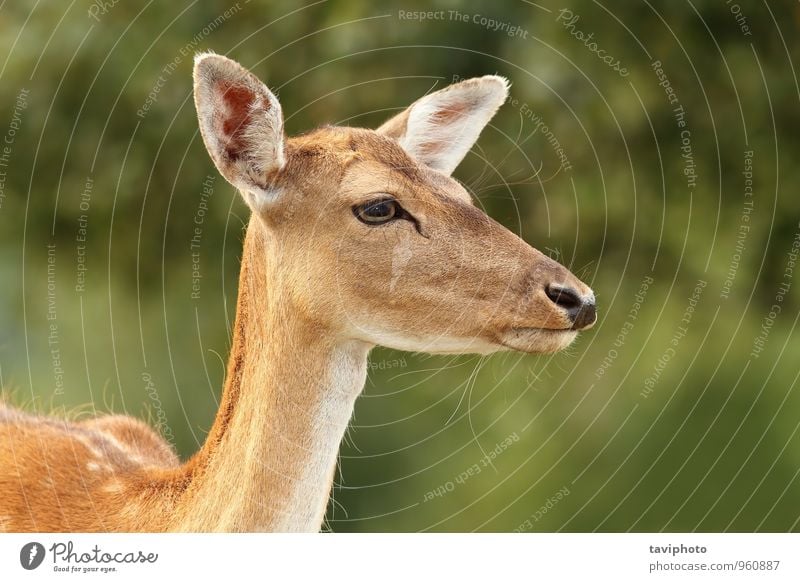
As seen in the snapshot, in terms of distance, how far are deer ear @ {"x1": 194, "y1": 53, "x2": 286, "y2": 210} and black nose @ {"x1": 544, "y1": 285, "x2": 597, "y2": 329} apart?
110 centimetres

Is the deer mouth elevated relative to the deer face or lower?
lower

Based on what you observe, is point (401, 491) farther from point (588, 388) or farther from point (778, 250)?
point (778, 250)

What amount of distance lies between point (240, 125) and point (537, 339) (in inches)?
51.3

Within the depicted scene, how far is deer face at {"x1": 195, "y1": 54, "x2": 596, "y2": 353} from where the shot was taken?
439 centimetres

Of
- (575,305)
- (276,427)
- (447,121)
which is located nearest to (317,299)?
(276,427)

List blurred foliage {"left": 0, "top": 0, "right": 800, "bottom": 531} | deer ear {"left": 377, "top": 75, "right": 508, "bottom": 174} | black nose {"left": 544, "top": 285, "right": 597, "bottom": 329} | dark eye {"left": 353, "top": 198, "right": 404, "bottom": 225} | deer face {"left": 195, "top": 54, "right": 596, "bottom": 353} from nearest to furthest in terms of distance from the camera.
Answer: black nose {"left": 544, "top": 285, "right": 597, "bottom": 329} → deer face {"left": 195, "top": 54, "right": 596, "bottom": 353} → dark eye {"left": 353, "top": 198, "right": 404, "bottom": 225} → deer ear {"left": 377, "top": 75, "right": 508, "bottom": 174} → blurred foliage {"left": 0, "top": 0, "right": 800, "bottom": 531}

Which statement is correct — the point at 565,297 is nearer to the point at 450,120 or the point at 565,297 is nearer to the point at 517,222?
the point at 450,120

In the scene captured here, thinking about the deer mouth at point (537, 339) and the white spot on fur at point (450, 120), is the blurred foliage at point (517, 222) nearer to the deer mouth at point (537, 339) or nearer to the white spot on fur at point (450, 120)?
the white spot on fur at point (450, 120)

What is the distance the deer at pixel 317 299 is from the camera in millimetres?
4375

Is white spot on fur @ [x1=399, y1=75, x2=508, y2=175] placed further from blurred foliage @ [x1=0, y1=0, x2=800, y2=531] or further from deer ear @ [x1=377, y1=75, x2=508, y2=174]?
blurred foliage @ [x1=0, y1=0, x2=800, y2=531]

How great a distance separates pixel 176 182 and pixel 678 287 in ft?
12.0

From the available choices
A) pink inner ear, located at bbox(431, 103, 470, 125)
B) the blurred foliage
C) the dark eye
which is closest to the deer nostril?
the dark eye

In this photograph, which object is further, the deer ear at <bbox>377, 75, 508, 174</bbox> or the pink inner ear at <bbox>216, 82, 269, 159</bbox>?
the deer ear at <bbox>377, 75, 508, 174</bbox>

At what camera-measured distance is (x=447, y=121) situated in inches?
206
